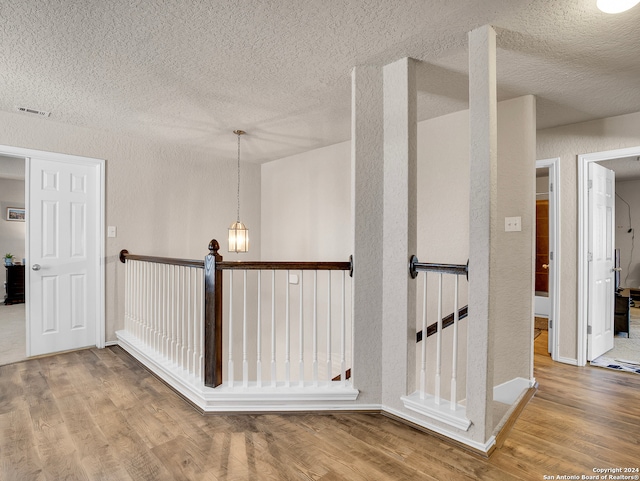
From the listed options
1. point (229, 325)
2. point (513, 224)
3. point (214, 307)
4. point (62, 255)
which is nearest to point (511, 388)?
point (513, 224)

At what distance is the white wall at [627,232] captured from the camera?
6117 millimetres

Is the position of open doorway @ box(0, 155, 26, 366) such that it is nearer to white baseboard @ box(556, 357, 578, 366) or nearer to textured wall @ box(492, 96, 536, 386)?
textured wall @ box(492, 96, 536, 386)

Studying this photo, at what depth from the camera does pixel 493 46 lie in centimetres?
186

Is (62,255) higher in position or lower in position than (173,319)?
higher

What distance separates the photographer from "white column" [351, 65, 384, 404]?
2254 millimetres

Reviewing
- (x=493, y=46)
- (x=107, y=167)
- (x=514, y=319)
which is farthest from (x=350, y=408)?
(x=107, y=167)

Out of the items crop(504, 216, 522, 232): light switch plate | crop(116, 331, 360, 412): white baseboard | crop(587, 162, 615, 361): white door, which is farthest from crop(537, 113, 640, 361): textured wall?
crop(116, 331, 360, 412): white baseboard

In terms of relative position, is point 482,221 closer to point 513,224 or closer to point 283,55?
point 513,224

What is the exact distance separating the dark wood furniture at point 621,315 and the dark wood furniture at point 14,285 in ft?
29.1

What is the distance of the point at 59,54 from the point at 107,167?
1.65 meters

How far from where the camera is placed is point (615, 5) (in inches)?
64.7

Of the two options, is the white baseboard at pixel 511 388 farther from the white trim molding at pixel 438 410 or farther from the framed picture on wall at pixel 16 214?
the framed picture on wall at pixel 16 214

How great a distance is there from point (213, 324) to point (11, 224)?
6225 mm

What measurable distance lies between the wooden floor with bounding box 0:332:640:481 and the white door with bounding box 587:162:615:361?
0.79 metres
